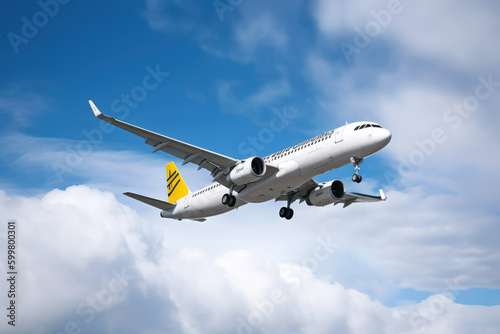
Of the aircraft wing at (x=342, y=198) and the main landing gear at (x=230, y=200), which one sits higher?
the aircraft wing at (x=342, y=198)

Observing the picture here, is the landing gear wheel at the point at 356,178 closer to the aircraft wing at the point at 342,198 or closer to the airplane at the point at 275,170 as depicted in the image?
the airplane at the point at 275,170

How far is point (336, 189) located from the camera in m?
39.2

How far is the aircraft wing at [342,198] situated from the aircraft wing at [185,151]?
24.2 feet

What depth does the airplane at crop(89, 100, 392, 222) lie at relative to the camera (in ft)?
100

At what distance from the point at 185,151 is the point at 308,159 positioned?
8098 millimetres

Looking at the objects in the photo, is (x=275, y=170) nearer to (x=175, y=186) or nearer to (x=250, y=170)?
(x=250, y=170)

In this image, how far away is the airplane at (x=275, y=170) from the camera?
30.6 meters

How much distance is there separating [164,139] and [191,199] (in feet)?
28.2

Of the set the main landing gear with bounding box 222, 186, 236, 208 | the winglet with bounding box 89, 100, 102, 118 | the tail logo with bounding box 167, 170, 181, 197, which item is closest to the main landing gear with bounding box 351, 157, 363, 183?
the main landing gear with bounding box 222, 186, 236, 208

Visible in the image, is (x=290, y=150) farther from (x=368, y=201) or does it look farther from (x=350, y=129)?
(x=368, y=201)

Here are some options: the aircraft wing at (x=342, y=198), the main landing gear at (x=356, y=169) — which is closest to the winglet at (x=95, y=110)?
the main landing gear at (x=356, y=169)

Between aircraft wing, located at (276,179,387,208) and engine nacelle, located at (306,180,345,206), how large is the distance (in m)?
0.47

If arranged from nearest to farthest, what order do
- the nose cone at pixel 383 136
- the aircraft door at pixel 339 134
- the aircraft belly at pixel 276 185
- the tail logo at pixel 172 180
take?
1. the nose cone at pixel 383 136
2. the aircraft door at pixel 339 134
3. the aircraft belly at pixel 276 185
4. the tail logo at pixel 172 180

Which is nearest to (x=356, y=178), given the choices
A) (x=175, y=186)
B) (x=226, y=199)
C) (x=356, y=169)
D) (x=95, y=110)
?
(x=356, y=169)
